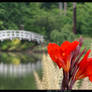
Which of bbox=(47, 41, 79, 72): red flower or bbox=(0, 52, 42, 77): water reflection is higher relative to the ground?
bbox=(47, 41, 79, 72): red flower

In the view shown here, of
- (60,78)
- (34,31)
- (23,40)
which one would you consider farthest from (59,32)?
(60,78)

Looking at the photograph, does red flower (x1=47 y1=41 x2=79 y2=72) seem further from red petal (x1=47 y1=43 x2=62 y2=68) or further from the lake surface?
the lake surface

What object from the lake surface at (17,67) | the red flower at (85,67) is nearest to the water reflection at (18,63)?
the lake surface at (17,67)

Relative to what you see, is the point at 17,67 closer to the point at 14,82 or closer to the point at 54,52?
the point at 14,82

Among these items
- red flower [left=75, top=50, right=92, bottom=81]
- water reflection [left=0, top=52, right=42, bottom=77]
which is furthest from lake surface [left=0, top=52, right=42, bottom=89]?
red flower [left=75, top=50, right=92, bottom=81]

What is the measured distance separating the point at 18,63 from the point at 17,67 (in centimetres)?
4

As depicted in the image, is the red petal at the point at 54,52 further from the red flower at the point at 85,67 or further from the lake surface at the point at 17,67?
the lake surface at the point at 17,67

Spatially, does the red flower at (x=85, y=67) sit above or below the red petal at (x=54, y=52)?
below

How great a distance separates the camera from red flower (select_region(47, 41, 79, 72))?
19 cm

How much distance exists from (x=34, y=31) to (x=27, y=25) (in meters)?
0.07

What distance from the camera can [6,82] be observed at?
52.5 inches

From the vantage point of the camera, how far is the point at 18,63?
4.57 ft

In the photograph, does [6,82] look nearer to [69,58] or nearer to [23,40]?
[23,40]

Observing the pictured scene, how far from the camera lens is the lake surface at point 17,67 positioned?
125 cm
